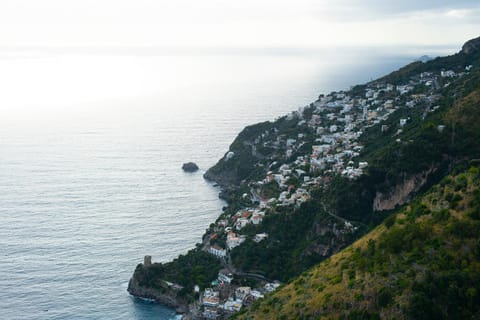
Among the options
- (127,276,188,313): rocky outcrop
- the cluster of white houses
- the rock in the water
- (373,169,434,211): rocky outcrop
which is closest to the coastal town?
the cluster of white houses

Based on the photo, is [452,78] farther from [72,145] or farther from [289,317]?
[72,145]

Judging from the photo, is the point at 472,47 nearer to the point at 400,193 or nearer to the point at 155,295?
the point at 400,193

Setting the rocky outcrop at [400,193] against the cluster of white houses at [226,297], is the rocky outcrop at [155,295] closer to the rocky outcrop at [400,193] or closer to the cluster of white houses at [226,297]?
the cluster of white houses at [226,297]

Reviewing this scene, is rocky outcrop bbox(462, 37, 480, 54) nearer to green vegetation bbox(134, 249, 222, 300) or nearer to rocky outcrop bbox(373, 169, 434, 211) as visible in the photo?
rocky outcrop bbox(373, 169, 434, 211)

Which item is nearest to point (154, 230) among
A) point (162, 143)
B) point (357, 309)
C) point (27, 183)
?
point (27, 183)

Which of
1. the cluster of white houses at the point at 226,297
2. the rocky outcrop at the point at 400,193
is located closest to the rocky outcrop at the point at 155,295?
the cluster of white houses at the point at 226,297
